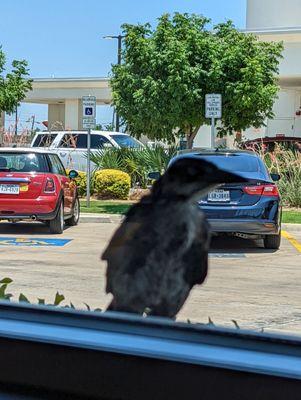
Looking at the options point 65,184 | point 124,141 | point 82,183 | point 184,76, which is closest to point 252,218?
point 65,184

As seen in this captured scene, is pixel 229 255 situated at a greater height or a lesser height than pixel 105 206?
lesser

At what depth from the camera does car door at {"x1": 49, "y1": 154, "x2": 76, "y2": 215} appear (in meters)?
12.6

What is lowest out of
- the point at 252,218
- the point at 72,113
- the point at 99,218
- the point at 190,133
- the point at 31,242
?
the point at 31,242

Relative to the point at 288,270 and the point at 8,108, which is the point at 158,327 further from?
the point at 8,108

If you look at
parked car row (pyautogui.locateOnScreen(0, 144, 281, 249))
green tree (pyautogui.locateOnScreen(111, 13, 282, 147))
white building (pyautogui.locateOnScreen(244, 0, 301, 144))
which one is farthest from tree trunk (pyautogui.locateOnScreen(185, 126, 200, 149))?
white building (pyautogui.locateOnScreen(244, 0, 301, 144))

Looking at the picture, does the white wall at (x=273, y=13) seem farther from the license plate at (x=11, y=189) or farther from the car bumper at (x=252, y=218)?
the car bumper at (x=252, y=218)

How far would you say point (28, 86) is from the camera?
21.0 metres

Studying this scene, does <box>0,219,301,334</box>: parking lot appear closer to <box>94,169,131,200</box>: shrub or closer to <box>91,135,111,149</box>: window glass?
<box>94,169,131,200</box>: shrub

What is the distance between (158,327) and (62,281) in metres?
6.12

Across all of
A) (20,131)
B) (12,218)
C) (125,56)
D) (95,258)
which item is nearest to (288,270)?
(95,258)

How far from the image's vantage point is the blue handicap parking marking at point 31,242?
423 inches

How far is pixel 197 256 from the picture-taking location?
7.36ft

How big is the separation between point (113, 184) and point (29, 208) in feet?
19.4

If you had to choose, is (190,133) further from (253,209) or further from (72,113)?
(72,113)
